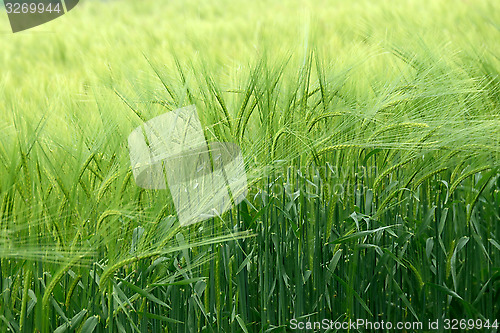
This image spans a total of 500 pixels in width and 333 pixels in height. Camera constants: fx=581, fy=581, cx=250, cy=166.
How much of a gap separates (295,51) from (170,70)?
0.27m

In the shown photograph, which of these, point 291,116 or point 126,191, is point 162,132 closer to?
point 126,191

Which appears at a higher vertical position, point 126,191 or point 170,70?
point 170,70

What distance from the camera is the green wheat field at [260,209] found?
38.9 inches

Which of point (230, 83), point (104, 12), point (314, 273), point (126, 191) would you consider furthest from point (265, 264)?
point (104, 12)

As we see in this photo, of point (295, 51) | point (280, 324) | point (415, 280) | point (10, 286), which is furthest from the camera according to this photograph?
point (415, 280)

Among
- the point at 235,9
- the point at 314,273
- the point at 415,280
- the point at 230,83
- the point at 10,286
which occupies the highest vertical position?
the point at 235,9

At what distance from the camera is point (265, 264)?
1.10 meters

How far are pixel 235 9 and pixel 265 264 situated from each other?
17.8 ft

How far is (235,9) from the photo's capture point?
20.4ft

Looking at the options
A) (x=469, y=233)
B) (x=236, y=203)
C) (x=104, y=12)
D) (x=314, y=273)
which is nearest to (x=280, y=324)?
(x=314, y=273)

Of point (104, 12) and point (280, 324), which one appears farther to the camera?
point (104, 12)

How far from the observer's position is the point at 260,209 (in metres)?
1.16

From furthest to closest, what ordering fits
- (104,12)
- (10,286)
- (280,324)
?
(104,12) → (280,324) → (10,286)

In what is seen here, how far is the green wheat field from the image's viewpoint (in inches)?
38.9
